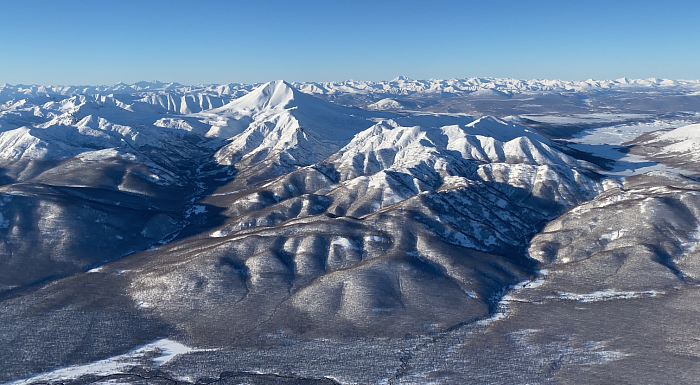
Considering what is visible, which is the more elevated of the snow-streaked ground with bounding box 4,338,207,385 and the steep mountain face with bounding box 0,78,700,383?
the steep mountain face with bounding box 0,78,700,383

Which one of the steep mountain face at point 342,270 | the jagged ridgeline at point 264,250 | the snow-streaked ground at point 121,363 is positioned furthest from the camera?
the jagged ridgeline at point 264,250

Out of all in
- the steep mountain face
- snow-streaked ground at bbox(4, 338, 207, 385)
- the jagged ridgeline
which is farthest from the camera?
the jagged ridgeline

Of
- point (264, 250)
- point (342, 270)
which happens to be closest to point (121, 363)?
point (264, 250)

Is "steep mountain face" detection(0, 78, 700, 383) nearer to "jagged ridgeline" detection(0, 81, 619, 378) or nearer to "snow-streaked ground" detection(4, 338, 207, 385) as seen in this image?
"jagged ridgeline" detection(0, 81, 619, 378)

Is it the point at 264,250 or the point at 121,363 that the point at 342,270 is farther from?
the point at 121,363

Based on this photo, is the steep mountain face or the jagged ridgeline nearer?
the steep mountain face

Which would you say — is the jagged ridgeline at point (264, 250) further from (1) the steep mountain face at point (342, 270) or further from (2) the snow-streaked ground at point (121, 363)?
(2) the snow-streaked ground at point (121, 363)

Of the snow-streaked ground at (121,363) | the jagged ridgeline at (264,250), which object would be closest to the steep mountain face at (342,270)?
the jagged ridgeline at (264,250)

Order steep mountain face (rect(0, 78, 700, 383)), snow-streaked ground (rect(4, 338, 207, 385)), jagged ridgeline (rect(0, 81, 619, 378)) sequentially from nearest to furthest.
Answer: snow-streaked ground (rect(4, 338, 207, 385)) < steep mountain face (rect(0, 78, 700, 383)) < jagged ridgeline (rect(0, 81, 619, 378))

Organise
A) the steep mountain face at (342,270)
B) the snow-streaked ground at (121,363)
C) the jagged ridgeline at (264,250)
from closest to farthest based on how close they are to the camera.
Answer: the snow-streaked ground at (121,363)
the steep mountain face at (342,270)
the jagged ridgeline at (264,250)

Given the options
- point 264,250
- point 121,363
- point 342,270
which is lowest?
point 121,363

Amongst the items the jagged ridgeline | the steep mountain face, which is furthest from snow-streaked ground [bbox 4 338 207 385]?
the jagged ridgeline
